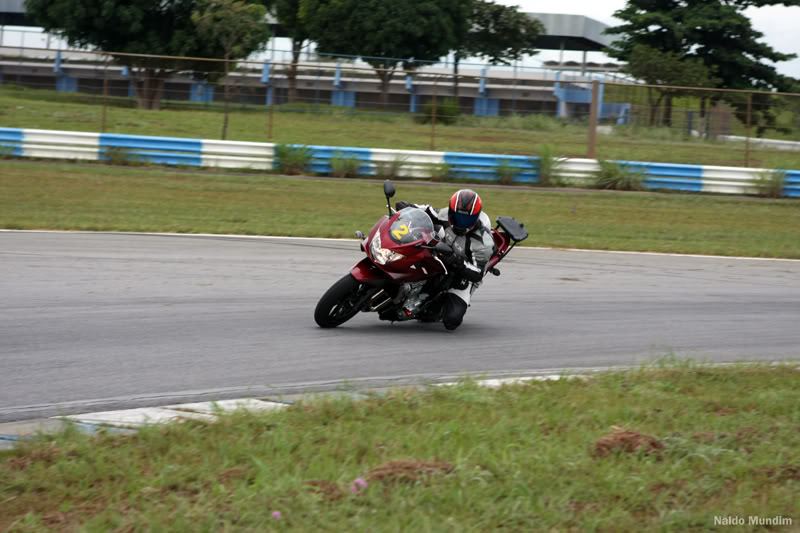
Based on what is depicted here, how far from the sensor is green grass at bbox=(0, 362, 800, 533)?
12.8 ft

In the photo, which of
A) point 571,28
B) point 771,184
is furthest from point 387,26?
point 571,28

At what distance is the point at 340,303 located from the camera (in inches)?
308

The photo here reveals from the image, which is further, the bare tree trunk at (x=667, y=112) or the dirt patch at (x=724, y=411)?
the bare tree trunk at (x=667, y=112)

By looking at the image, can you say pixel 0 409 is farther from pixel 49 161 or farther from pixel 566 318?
pixel 49 161

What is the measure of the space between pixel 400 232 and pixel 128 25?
32.8 meters

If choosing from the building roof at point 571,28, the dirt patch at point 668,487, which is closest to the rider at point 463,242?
the dirt patch at point 668,487

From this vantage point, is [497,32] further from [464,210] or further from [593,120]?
[464,210]

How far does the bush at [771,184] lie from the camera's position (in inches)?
795

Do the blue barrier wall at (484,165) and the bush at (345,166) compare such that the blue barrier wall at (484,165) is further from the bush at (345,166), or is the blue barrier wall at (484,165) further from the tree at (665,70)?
the tree at (665,70)

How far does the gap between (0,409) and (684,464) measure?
392 centimetres

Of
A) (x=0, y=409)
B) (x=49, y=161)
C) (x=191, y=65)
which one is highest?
(x=191, y=65)

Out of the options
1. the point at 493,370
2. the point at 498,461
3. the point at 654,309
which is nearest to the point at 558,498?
the point at 498,461

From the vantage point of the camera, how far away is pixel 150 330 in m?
7.48

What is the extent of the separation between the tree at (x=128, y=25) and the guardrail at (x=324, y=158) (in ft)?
52.6
